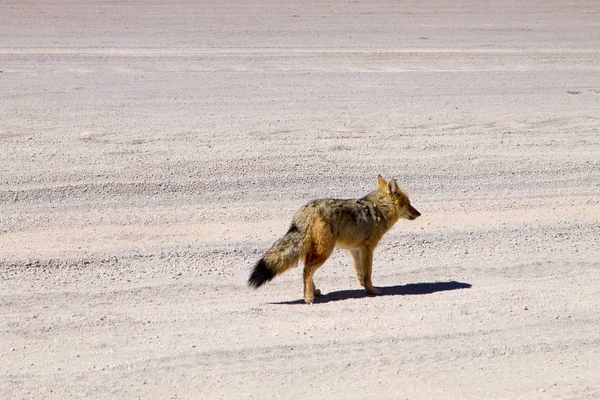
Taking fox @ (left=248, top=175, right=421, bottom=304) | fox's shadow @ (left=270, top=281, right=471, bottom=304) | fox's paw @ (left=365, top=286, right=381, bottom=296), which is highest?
fox @ (left=248, top=175, right=421, bottom=304)

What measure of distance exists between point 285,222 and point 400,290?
2542mm

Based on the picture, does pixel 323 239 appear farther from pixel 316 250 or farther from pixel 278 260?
pixel 278 260

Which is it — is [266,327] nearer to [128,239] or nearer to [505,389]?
[505,389]

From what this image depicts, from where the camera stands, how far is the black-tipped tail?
8.27 m

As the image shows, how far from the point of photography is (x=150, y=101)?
1883 centimetres

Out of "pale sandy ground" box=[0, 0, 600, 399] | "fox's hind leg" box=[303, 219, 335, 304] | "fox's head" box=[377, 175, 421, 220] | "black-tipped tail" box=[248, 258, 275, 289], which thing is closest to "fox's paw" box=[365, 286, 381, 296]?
"pale sandy ground" box=[0, 0, 600, 399]

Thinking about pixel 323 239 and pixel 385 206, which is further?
pixel 385 206

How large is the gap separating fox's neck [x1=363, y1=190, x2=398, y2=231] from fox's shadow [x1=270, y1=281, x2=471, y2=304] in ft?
1.94

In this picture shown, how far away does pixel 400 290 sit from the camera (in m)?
9.12

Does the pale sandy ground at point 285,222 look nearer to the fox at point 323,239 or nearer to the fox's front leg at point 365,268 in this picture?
the fox's front leg at point 365,268

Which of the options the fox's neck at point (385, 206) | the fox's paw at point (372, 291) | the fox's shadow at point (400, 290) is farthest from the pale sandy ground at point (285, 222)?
the fox's neck at point (385, 206)

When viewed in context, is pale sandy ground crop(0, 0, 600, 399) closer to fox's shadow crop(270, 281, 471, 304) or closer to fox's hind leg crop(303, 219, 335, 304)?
fox's shadow crop(270, 281, 471, 304)

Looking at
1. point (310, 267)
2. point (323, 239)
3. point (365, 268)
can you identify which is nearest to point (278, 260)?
point (310, 267)

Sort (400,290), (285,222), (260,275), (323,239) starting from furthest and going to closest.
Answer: (285,222) → (400,290) → (323,239) → (260,275)
